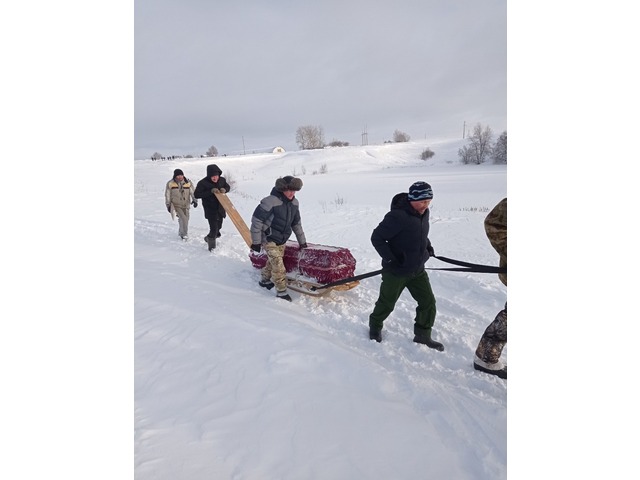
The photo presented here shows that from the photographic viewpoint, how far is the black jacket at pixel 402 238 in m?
3.20

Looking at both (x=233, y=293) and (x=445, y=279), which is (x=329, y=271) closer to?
(x=233, y=293)

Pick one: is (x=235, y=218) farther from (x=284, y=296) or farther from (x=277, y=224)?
(x=284, y=296)

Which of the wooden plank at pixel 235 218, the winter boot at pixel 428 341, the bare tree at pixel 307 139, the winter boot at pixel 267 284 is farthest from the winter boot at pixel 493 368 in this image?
the bare tree at pixel 307 139

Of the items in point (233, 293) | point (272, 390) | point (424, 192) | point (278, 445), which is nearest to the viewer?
point (278, 445)

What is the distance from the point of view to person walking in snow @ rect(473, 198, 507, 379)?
2.50 metres

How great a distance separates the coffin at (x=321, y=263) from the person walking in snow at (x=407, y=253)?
38.8 inches

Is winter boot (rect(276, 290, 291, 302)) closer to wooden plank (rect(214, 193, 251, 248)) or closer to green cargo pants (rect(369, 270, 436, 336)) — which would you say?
green cargo pants (rect(369, 270, 436, 336))

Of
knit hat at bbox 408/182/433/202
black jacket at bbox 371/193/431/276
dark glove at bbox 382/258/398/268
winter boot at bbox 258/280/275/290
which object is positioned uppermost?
knit hat at bbox 408/182/433/202

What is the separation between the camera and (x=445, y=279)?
542cm

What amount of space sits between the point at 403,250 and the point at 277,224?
6.53 feet

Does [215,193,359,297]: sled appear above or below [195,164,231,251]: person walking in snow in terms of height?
below

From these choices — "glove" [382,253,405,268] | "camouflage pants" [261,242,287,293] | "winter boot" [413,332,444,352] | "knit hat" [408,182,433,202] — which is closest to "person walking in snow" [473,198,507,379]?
"winter boot" [413,332,444,352]

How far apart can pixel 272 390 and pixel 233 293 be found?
2507 millimetres

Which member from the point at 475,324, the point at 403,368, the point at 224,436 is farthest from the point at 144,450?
the point at 475,324
